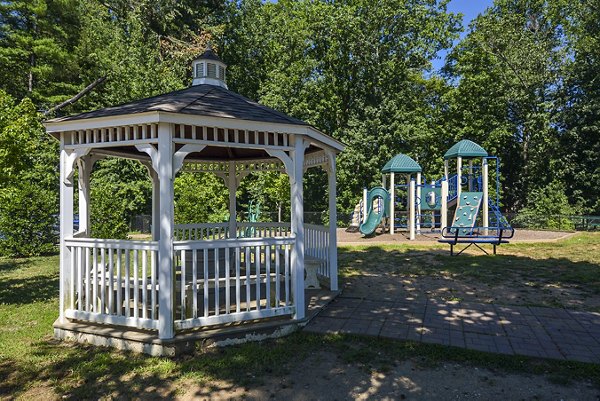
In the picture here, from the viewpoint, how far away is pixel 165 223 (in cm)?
451

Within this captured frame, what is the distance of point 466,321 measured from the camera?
17.7 feet

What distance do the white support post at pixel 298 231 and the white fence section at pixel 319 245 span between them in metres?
1.86

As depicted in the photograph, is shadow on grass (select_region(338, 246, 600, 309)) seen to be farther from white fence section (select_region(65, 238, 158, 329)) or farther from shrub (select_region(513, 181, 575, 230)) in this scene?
shrub (select_region(513, 181, 575, 230))

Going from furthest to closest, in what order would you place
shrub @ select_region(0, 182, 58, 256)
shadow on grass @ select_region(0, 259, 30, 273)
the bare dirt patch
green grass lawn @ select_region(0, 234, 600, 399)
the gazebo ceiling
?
shrub @ select_region(0, 182, 58, 256), shadow on grass @ select_region(0, 259, 30, 273), the gazebo ceiling, green grass lawn @ select_region(0, 234, 600, 399), the bare dirt patch

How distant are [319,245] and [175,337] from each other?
141 inches

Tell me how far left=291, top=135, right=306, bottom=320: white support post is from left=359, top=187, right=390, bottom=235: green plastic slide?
1154cm

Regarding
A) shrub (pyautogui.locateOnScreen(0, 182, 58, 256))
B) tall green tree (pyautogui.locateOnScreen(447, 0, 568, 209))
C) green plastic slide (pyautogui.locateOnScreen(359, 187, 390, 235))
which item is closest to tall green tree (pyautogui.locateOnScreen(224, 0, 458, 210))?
tall green tree (pyautogui.locateOnScreen(447, 0, 568, 209))

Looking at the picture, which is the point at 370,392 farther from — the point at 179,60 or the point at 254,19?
the point at 254,19

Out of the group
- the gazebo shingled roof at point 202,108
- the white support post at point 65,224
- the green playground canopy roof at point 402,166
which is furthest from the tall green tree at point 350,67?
the white support post at point 65,224

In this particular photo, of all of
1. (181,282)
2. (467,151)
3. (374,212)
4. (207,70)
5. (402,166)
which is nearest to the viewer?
(181,282)

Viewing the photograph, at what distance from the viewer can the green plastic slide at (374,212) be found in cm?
1653

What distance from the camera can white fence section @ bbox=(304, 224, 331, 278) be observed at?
719 cm

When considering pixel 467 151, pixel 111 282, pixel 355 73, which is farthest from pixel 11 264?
pixel 355 73

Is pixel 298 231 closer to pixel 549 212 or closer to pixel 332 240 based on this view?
pixel 332 240
